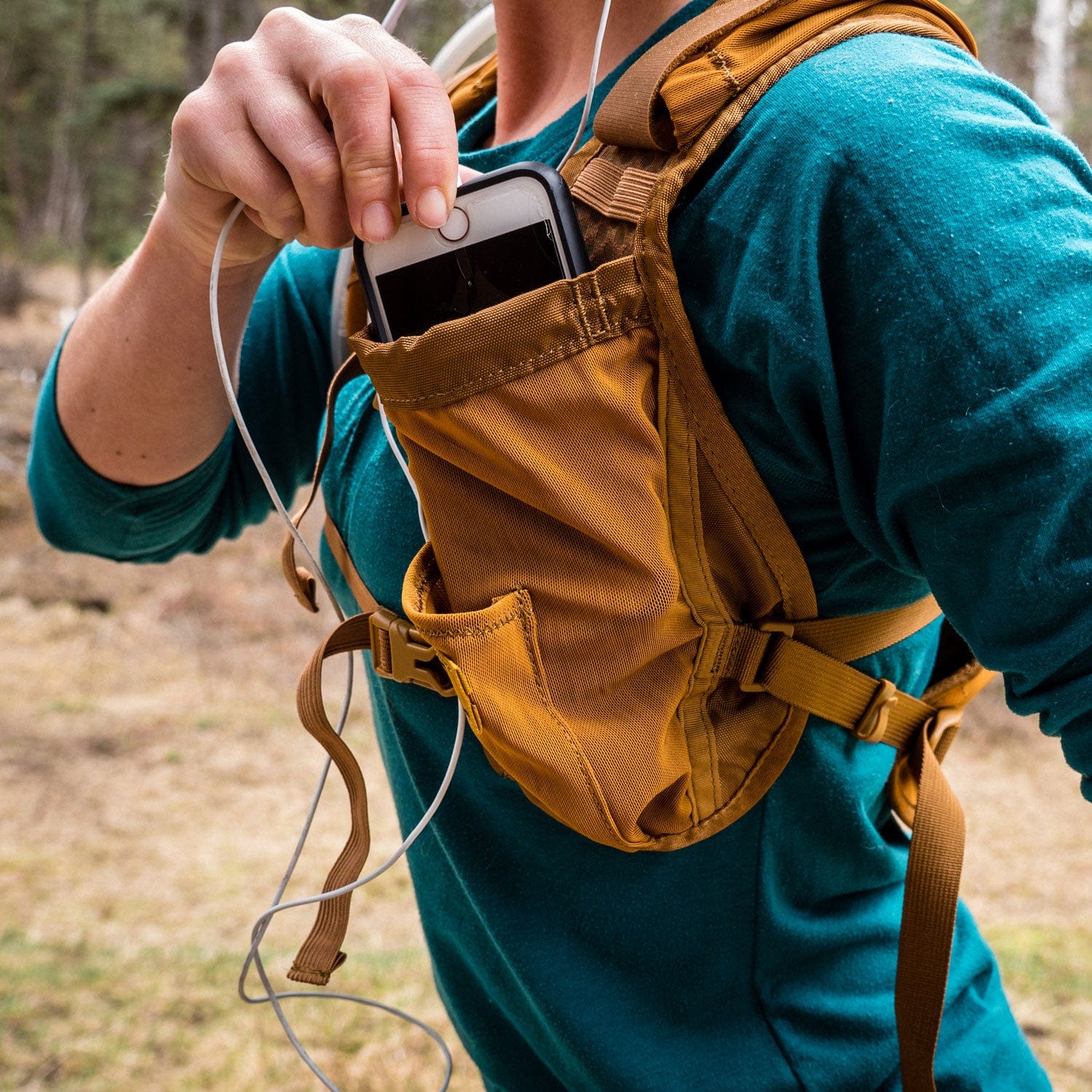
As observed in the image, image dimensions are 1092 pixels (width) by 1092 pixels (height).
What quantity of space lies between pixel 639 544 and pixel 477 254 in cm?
27

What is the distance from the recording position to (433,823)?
3.42 feet

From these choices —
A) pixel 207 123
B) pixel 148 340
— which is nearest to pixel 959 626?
pixel 207 123

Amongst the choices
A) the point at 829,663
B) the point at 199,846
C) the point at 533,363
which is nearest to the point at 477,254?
the point at 533,363

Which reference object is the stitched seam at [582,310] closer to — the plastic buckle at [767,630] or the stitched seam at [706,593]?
the stitched seam at [706,593]

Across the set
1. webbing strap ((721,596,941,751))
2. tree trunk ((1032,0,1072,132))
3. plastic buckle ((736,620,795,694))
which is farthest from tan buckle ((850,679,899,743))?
tree trunk ((1032,0,1072,132))

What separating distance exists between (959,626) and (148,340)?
0.88 meters

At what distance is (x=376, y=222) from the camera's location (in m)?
0.79

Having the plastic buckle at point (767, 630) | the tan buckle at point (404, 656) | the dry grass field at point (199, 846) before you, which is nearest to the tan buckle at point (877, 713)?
the plastic buckle at point (767, 630)

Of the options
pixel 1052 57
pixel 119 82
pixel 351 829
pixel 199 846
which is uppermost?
pixel 351 829

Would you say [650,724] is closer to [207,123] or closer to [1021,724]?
[207,123]

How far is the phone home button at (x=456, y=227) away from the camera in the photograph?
82 cm

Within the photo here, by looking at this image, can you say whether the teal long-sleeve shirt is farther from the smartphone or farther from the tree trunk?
the tree trunk

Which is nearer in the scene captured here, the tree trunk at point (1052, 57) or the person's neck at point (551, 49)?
the person's neck at point (551, 49)

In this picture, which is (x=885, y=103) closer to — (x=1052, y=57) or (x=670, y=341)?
(x=670, y=341)
